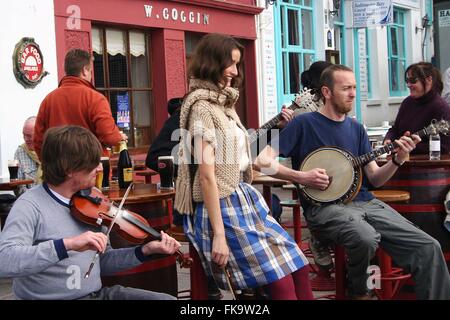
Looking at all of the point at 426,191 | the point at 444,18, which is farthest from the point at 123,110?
the point at 426,191

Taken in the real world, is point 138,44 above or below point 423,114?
above

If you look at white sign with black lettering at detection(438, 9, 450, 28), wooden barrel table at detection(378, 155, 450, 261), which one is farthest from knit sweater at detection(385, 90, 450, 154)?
white sign with black lettering at detection(438, 9, 450, 28)

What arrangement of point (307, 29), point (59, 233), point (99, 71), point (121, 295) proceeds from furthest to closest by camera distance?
point (307, 29), point (99, 71), point (121, 295), point (59, 233)

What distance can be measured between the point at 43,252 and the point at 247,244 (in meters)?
1.04

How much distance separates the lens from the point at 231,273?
3408 millimetres

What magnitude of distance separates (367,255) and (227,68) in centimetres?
125

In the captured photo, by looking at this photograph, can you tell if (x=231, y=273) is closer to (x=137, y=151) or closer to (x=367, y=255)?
(x=367, y=255)

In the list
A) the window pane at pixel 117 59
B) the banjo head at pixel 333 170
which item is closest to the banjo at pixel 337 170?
the banjo head at pixel 333 170

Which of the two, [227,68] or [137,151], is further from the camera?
[137,151]

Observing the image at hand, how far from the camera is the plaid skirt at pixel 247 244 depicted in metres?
3.36

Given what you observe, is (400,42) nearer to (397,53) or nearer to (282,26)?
(397,53)

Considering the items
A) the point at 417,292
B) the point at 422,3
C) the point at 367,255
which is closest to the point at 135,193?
the point at 367,255

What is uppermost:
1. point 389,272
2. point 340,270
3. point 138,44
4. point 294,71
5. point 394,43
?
point 394,43

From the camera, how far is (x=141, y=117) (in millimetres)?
10328
